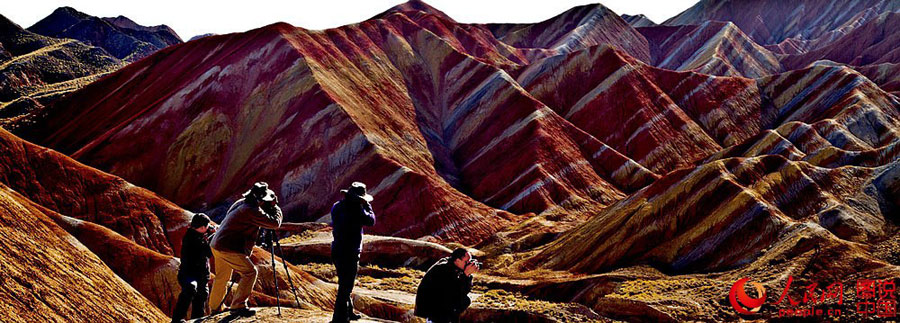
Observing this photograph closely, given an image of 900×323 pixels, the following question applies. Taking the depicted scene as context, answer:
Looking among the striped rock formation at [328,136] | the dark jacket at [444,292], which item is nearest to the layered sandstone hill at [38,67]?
the striped rock formation at [328,136]

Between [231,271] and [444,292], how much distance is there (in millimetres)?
4082

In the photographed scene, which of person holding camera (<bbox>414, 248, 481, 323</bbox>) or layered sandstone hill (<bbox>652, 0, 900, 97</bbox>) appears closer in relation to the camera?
person holding camera (<bbox>414, 248, 481, 323</bbox>)

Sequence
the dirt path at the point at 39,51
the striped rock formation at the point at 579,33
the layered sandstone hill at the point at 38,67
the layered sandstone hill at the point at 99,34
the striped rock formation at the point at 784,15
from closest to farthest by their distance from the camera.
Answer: the layered sandstone hill at the point at 38,67 → the dirt path at the point at 39,51 → the striped rock formation at the point at 579,33 → the striped rock formation at the point at 784,15 → the layered sandstone hill at the point at 99,34

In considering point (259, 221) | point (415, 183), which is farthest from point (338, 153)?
point (259, 221)

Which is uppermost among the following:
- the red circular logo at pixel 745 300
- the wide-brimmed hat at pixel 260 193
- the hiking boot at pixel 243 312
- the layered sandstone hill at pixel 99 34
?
the layered sandstone hill at pixel 99 34

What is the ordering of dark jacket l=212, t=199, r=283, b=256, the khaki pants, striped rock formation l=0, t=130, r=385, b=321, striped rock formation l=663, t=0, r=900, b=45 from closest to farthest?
dark jacket l=212, t=199, r=283, b=256 < the khaki pants < striped rock formation l=0, t=130, r=385, b=321 < striped rock formation l=663, t=0, r=900, b=45

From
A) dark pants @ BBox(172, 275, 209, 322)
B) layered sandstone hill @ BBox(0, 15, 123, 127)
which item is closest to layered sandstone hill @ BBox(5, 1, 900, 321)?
dark pants @ BBox(172, 275, 209, 322)

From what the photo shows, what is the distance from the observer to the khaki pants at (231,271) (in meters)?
10.4

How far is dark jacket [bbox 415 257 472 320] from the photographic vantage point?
880cm

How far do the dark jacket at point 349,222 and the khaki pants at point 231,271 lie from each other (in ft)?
5.74

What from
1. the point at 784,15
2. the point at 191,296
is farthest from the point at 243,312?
the point at 784,15

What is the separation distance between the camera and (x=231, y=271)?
1060cm

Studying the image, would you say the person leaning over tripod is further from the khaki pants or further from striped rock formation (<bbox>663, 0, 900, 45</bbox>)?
striped rock formation (<bbox>663, 0, 900, 45</bbox>)

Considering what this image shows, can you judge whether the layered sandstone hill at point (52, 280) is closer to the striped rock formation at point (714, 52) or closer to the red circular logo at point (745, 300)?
the red circular logo at point (745, 300)
